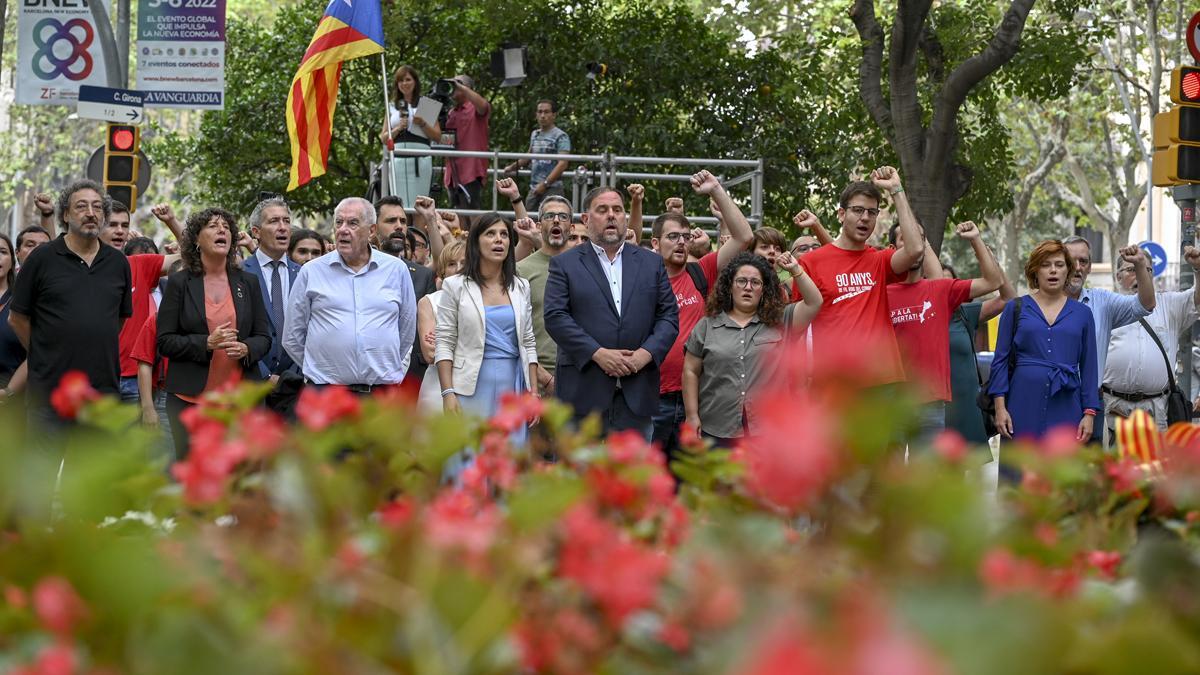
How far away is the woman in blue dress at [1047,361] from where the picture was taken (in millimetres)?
9430

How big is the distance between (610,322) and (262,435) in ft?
21.6

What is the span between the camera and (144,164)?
1669 cm

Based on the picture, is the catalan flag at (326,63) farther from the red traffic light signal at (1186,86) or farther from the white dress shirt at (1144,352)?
the white dress shirt at (1144,352)

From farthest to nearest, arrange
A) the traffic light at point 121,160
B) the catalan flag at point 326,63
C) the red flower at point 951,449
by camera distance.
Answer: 1. the traffic light at point 121,160
2. the catalan flag at point 326,63
3. the red flower at point 951,449

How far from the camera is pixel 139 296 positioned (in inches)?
395

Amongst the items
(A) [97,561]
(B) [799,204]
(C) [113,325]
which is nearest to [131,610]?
(A) [97,561]

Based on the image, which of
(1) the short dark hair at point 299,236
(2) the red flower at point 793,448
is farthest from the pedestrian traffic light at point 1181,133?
(2) the red flower at point 793,448

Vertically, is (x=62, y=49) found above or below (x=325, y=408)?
above

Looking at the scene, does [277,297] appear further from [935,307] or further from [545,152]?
[545,152]

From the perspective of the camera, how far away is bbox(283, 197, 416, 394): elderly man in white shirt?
8617mm

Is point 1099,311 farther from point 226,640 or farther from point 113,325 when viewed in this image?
point 226,640

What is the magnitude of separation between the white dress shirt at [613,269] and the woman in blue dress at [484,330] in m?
0.47

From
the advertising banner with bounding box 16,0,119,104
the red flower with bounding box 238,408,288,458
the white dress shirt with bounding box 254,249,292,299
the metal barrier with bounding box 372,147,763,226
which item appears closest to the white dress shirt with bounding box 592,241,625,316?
the white dress shirt with bounding box 254,249,292,299

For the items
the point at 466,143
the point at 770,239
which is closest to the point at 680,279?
the point at 770,239
